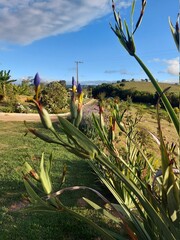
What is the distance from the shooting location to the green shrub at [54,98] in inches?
810

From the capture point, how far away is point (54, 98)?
2072 cm

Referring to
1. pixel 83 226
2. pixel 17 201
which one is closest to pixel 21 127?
pixel 17 201

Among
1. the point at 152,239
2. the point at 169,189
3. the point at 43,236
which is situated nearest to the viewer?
the point at 169,189

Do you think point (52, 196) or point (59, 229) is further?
point (59, 229)

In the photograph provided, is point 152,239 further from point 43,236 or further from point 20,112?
point 20,112

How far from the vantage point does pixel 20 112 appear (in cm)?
1931

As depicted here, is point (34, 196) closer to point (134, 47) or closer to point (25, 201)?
point (134, 47)

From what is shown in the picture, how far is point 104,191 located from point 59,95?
16.1m

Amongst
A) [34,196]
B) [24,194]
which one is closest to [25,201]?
[24,194]

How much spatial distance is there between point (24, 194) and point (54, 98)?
1630 cm

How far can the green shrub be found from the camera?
20.6 meters

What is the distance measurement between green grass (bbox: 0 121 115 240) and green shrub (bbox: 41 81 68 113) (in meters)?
11.9

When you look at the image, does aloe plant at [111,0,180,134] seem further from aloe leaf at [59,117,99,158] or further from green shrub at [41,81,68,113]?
green shrub at [41,81,68,113]

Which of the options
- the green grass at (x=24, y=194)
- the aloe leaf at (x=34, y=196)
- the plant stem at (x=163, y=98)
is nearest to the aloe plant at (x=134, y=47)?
the plant stem at (x=163, y=98)
